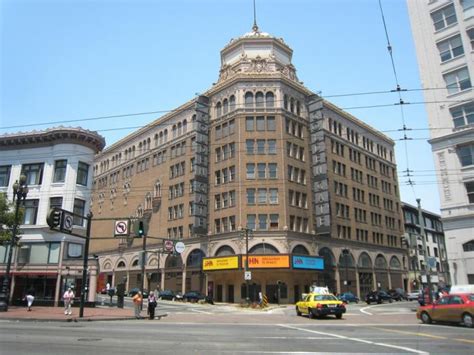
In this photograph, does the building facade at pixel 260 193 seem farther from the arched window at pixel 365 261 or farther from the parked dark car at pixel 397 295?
the parked dark car at pixel 397 295

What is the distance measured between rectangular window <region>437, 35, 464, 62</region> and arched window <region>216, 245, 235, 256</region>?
3150 centimetres

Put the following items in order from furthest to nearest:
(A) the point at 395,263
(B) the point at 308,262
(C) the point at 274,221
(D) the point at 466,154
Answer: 1. (A) the point at 395,263
2. (C) the point at 274,221
3. (B) the point at 308,262
4. (D) the point at 466,154

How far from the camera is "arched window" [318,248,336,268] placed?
2194 inches

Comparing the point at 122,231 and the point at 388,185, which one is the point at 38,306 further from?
the point at 388,185

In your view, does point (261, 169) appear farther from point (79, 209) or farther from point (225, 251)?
point (79, 209)

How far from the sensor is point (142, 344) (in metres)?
12.2

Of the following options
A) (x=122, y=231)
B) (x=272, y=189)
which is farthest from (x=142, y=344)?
(x=272, y=189)

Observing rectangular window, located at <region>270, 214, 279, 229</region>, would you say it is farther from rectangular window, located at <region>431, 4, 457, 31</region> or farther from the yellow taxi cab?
rectangular window, located at <region>431, 4, 457, 31</region>

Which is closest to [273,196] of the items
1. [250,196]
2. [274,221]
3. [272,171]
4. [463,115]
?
[250,196]

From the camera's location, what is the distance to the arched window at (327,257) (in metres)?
55.7

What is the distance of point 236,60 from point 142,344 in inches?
2059

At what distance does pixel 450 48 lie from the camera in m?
34.3

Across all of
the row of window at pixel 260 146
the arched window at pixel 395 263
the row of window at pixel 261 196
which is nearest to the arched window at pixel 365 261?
the arched window at pixel 395 263

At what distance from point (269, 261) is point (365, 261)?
23159 mm
